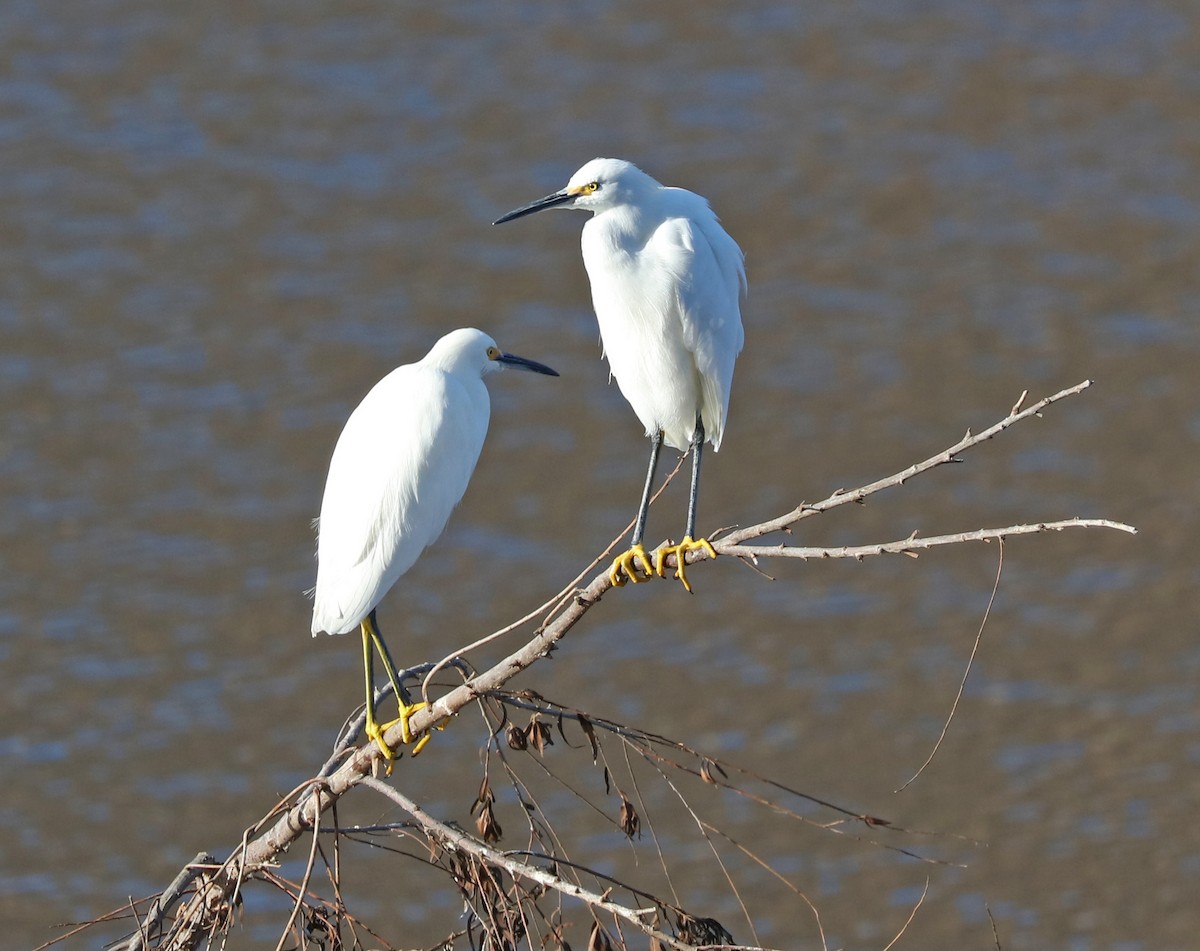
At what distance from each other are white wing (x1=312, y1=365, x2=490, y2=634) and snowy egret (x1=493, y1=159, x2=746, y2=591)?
1.82 feet

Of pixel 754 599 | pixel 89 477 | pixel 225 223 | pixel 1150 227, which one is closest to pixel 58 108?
pixel 225 223

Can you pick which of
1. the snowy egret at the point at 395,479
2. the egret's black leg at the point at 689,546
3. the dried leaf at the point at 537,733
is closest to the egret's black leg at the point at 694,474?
the egret's black leg at the point at 689,546

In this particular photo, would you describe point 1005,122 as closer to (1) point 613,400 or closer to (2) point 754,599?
(1) point 613,400

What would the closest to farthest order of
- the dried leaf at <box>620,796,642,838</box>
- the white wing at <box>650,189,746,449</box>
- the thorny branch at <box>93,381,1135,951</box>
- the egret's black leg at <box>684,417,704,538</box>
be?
the thorny branch at <box>93,381,1135,951</box>
the dried leaf at <box>620,796,642,838</box>
the egret's black leg at <box>684,417,704,538</box>
the white wing at <box>650,189,746,449</box>

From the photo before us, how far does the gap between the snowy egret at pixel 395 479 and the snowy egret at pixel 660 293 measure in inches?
19.1

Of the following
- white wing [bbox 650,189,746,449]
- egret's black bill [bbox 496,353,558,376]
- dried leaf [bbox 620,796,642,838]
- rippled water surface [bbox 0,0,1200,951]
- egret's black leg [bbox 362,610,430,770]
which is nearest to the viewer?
dried leaf [bbox 620,796,642,838]

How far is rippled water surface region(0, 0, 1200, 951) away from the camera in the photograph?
10625mm

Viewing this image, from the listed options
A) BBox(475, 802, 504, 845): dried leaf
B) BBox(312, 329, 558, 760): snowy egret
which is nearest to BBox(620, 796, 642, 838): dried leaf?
BBox(475, 802, 504, 845): dried leaf

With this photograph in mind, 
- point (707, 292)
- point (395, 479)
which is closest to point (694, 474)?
point (707, 292)

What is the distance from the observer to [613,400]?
13.8 m

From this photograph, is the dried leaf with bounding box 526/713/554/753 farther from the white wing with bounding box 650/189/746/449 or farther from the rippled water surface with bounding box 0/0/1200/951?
the rippled water surface with bounding box 0/0/1200/951

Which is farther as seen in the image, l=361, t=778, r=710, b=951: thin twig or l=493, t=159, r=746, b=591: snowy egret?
l=493, t=159, r=746, b=591: snowy egret

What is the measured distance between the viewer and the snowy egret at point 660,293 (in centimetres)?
554

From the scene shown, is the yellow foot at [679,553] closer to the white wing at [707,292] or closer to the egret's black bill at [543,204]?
the white wing at [707,292]
